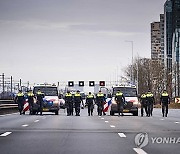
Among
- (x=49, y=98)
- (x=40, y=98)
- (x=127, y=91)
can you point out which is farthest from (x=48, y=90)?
(x=127, y=91)

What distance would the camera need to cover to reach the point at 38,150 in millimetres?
12773

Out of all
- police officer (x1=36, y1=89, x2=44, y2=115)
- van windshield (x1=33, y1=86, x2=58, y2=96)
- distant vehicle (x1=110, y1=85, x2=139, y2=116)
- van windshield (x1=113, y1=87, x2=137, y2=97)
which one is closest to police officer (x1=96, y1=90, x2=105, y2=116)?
distant vehicle (x1=110, y1=85, x2=139, y2=116)

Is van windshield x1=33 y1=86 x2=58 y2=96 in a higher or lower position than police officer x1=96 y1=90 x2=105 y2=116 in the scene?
higher

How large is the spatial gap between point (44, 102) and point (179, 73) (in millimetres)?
65785

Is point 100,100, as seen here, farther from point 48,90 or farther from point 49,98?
point 48,90

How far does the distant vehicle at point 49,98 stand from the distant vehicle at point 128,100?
438cm

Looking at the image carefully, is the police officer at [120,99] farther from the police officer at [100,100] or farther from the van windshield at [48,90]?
the van windshield at [48,90]

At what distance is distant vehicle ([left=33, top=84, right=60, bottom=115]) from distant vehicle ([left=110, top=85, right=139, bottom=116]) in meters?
4.38

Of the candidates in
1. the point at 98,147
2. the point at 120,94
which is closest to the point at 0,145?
the point at 98,147

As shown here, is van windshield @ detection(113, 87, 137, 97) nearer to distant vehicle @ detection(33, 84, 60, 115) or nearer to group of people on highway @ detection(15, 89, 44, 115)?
distant vehicle @ detection(33, 84, 60, 115)

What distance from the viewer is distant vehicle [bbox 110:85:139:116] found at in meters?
39.6

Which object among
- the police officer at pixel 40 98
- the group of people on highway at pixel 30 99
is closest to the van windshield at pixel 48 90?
the group of people on highway at pixel 30 99

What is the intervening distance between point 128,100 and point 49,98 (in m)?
5.93

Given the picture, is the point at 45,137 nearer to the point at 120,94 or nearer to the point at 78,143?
the point at 78,143
